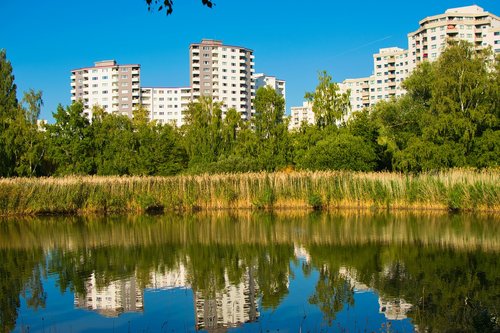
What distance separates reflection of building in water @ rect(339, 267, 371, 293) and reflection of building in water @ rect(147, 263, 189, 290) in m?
3.80

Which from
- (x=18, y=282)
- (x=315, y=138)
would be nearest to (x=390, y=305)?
(x=18, y=282)

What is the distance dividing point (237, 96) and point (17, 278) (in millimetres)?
126559

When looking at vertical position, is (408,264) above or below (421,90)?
below

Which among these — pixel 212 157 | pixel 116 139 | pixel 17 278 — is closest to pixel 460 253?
pixel 17 278

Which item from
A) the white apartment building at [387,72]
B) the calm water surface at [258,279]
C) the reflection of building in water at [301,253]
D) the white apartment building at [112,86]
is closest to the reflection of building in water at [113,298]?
the calm water surface at [258,279]

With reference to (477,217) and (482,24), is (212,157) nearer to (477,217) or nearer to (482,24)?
(477,217)

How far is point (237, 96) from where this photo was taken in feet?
458

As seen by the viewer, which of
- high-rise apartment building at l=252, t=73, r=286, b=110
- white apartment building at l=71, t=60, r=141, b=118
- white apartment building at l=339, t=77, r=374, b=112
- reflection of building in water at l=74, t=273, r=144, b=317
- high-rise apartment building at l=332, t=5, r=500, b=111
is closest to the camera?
reflection of building in water at l=74, t=273, r=144, b=317

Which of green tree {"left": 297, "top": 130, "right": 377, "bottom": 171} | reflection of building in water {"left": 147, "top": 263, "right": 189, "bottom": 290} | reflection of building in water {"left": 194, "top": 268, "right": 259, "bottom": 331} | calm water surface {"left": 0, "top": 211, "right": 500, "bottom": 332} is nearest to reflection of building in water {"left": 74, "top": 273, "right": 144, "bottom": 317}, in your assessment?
calm water surface {"left": 0, "top": 211, "right": 500, "bottom": 332}

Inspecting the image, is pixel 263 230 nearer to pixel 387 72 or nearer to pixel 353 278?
pixel 353 278

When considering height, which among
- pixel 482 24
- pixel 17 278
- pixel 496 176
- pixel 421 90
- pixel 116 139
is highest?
pixel 482 24

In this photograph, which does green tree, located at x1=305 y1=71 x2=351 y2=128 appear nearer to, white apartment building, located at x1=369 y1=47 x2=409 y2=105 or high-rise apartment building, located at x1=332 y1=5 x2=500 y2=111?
high-rise apartment building, located at x1=332 y1=5 x2=500 y2=111

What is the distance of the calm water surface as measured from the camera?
10.6 meters

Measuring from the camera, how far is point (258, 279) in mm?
13875
